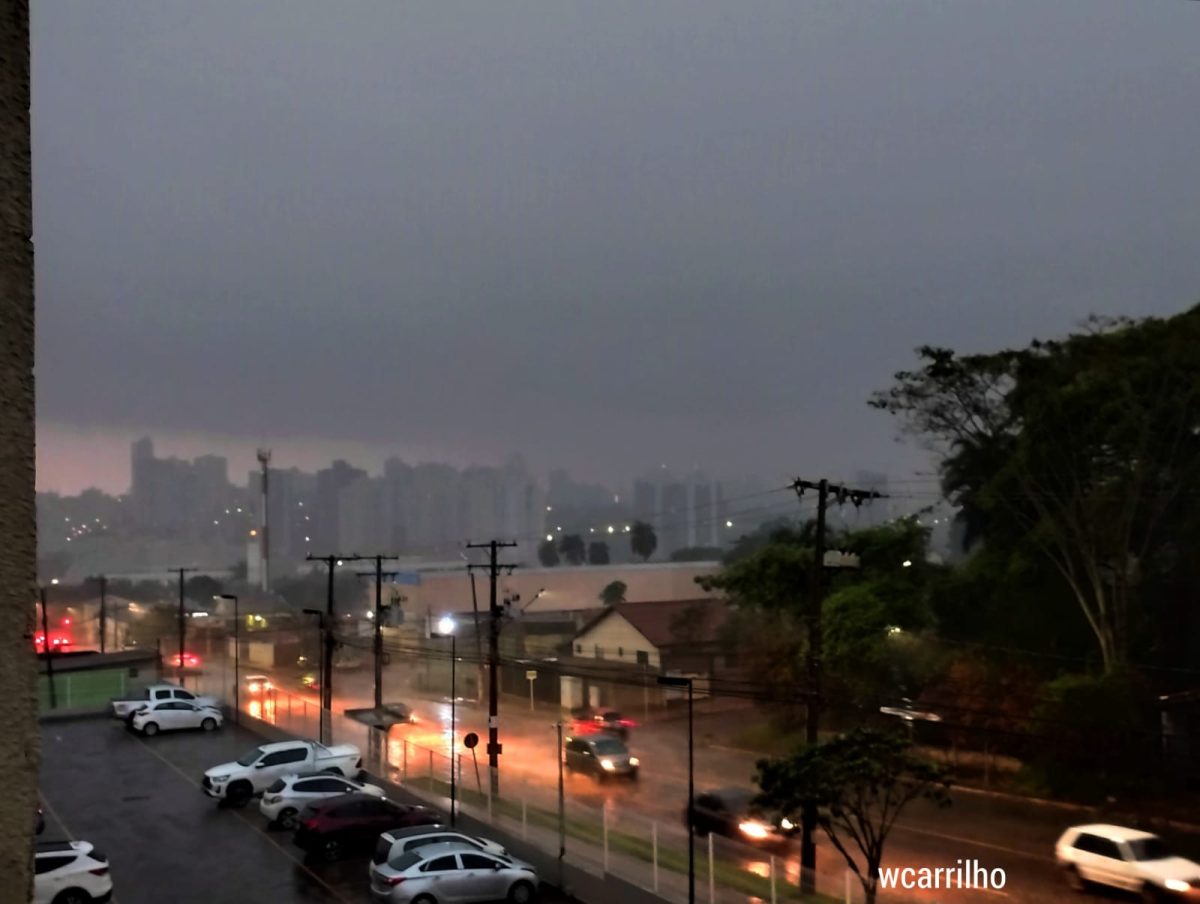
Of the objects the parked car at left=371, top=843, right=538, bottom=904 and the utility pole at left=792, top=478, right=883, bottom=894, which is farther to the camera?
the utility pole at left=792, top=478, right=883, bottom=894

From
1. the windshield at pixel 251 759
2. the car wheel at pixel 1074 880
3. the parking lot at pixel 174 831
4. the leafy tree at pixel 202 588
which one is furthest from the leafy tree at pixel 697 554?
the car wheel at pixel 1074 880

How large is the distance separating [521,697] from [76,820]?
Result: 18.7 metres

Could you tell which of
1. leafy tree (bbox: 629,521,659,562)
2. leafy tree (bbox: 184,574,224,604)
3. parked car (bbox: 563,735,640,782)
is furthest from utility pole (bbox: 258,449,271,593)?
parked car (bbox: 563,735,640,782)

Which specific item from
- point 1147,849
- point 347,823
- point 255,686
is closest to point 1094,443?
point 1147,849

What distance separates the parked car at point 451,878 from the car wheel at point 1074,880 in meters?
7.10

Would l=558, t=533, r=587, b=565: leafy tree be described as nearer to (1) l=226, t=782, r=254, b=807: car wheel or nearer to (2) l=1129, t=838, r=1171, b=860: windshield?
(1) l=226, t=782, r=254, b=807: car wheel

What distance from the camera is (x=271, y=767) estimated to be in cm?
1825

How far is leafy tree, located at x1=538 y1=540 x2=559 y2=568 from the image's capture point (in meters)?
50.2

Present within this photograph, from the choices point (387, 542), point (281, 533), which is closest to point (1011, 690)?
point (387, 542)

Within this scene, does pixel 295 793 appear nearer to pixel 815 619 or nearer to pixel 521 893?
pixel 521 893

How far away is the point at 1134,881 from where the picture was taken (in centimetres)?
1346

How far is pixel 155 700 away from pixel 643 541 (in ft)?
89.2

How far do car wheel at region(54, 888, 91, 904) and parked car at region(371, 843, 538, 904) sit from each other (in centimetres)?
311

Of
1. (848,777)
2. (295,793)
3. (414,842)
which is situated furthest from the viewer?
(295,793)
